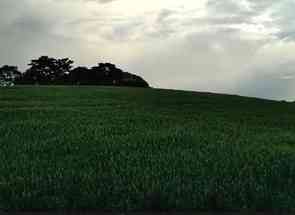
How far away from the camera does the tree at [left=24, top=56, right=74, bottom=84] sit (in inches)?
1946

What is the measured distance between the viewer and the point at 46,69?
50469mm

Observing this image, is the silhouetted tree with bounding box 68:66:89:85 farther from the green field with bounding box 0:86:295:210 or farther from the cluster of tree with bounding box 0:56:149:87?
the green field with bounding box 0:86:295:210

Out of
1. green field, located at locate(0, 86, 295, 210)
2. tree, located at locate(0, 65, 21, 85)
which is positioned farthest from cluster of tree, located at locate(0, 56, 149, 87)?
green field, located at locate(0, 86, 295, 210)

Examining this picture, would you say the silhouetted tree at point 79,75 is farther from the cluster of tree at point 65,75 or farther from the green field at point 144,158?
the green field at point 144,158

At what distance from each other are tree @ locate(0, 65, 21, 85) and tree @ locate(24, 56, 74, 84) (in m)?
2.84

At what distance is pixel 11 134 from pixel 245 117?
7.89 meters

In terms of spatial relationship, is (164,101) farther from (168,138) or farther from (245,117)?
(168,138)

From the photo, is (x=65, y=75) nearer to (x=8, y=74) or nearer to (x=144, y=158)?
(x=8, y=74)

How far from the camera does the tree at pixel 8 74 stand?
2084 inches

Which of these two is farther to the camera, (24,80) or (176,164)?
(24,80)

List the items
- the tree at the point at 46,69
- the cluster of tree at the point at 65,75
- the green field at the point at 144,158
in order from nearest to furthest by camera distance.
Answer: the green field at the point at 144,158 → the cluster of tree at the point at 65,75 → the tree at the point at 46,69

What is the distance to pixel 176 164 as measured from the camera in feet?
29.9

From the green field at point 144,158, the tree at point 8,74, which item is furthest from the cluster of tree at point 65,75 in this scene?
the green field at point 144,158

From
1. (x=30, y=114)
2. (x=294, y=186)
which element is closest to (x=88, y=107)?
(x=30, y=114)
